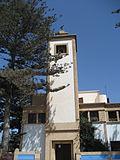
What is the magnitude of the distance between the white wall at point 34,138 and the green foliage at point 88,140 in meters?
4.03

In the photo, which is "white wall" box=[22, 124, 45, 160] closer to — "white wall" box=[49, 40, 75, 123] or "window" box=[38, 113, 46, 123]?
"window" box=[38, 113, 46, 123]

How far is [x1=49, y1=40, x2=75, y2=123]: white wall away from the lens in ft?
69.4

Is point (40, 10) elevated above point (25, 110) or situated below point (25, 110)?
above

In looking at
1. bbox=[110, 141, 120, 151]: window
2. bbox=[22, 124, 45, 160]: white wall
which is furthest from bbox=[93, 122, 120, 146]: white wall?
bbox=[22, 124, 45, 160]: white wall

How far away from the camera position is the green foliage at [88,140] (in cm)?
2067

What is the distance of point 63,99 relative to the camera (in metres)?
22.0

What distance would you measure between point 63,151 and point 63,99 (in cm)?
545

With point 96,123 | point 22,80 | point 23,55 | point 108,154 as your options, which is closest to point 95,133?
point 96,123

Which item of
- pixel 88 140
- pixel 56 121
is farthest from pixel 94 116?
pixel 56 121

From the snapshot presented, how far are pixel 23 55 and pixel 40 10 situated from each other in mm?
5041

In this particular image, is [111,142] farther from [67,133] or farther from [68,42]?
[68,42]

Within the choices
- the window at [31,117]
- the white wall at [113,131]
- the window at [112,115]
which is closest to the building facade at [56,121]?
the window at [31,117]

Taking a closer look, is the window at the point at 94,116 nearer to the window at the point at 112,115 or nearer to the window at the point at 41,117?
the window at the point at 112,115

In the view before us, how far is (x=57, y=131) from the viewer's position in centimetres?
2053
